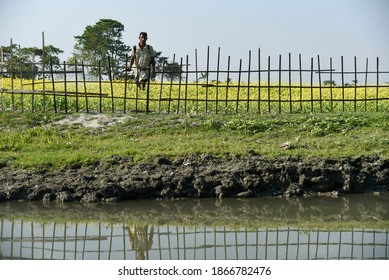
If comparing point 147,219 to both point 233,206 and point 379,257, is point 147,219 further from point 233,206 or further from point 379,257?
point 379,257

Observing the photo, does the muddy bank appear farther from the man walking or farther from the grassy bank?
the man walking

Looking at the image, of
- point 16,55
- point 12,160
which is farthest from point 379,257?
point 16,55

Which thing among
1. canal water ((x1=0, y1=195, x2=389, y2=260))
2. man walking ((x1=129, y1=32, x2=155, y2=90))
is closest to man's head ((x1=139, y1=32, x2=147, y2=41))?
man walking ((x1=129, y1=32, x2=155, y2=90))

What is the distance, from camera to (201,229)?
11172mm

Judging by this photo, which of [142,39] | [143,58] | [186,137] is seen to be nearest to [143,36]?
[142,39]

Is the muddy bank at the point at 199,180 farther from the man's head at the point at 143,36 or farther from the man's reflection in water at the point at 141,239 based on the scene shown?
the man's head at the point at 143,36

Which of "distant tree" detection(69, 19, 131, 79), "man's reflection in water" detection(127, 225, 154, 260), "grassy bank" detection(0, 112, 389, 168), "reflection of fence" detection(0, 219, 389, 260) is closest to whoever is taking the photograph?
"reflection of fence" detection(0, 219, 389, 260)

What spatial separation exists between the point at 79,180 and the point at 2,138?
3306mm

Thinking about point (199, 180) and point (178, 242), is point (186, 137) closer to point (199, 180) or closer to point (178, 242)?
point (199, 180)

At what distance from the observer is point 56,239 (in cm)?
1073

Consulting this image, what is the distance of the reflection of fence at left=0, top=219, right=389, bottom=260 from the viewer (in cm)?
980

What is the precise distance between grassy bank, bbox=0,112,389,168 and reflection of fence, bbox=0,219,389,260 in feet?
9.46

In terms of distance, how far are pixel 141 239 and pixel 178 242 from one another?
0.61 metres

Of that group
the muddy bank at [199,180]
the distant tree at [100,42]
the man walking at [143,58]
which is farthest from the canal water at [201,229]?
the distant tree at [100,42]
